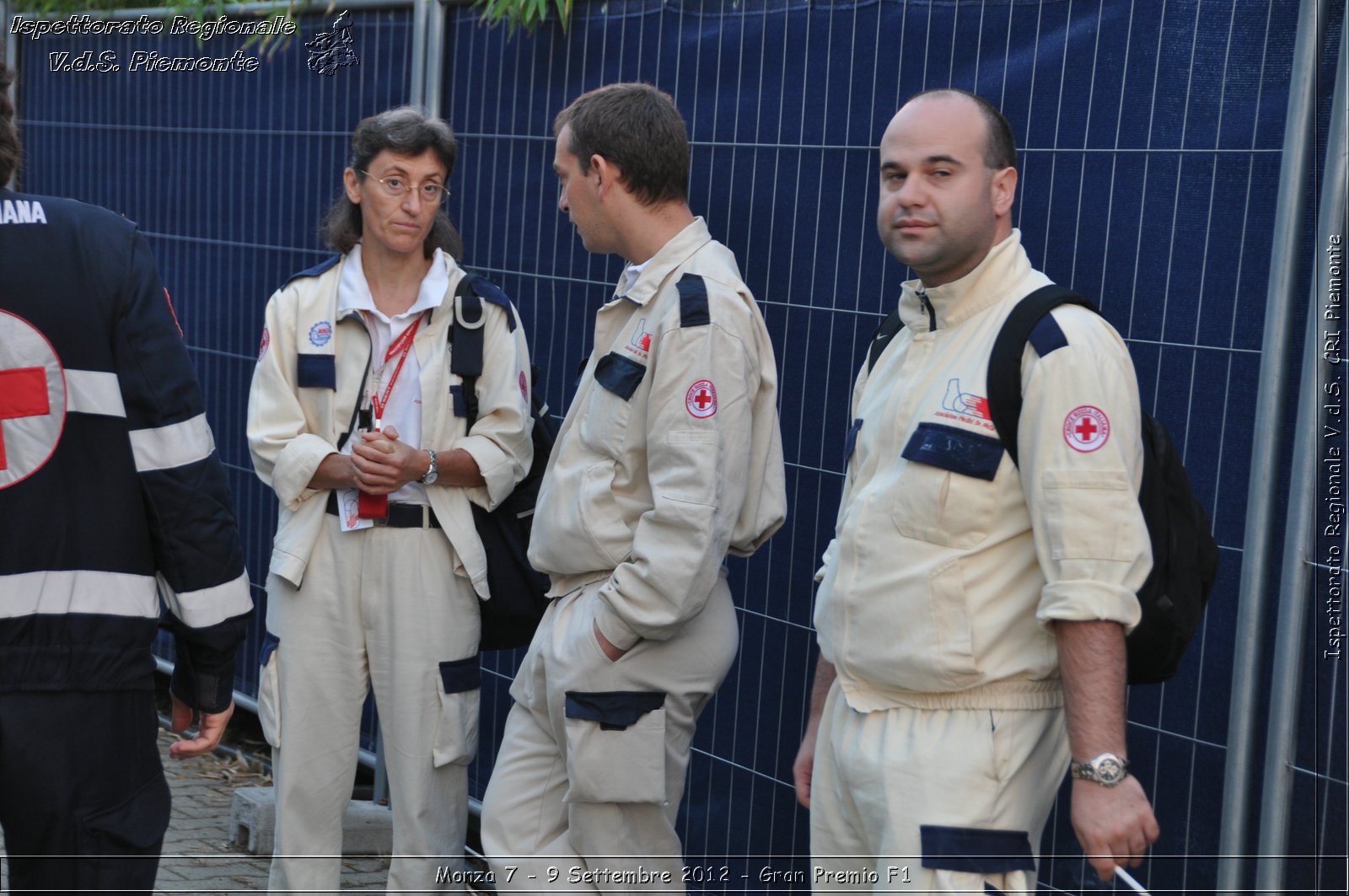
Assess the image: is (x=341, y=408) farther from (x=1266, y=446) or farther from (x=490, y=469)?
(x=1266, y=446)

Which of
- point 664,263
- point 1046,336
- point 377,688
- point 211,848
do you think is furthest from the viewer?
point 211,848

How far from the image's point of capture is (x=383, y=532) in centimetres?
442

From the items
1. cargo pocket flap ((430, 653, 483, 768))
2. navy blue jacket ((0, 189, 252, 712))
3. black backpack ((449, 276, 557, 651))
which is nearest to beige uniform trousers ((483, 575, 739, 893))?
cargo pocket flap ((430, 653, 483, 768))

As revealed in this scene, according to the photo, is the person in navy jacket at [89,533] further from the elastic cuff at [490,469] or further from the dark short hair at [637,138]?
the elastic cuff at [490,469]

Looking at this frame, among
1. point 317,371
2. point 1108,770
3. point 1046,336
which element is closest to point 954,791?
point 1108,770

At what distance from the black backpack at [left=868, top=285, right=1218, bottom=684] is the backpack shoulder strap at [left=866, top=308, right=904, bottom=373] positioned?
1.58 ft

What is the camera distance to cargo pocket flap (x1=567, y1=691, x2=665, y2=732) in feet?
11.8

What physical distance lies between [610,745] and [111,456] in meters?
1.29

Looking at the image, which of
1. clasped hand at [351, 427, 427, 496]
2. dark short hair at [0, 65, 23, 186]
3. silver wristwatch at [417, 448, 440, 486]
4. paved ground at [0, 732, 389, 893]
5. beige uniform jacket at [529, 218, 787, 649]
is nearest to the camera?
dark short hair at [0, 65, 23, 186]

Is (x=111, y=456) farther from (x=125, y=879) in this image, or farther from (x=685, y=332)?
(x=685, y=332)

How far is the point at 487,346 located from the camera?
178 inches

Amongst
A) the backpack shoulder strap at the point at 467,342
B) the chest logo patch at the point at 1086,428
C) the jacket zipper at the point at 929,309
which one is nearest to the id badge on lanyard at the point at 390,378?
the backpack shoulder strap at the point at 467,342

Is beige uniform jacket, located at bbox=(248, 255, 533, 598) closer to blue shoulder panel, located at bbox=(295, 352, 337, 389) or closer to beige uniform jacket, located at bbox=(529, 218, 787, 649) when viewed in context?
blue shoulder panel, located at bbox=(295, 352, 337, 389)

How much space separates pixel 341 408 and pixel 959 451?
2212mm
